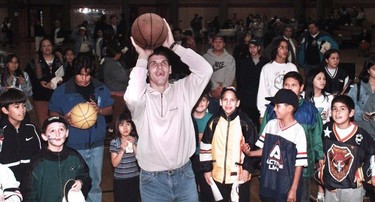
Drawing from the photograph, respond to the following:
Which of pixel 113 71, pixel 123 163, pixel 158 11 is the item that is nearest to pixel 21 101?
pixel 123 163

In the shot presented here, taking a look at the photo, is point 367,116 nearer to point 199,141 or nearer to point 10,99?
point 199,141

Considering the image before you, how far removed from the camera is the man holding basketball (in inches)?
144

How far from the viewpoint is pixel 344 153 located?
473 centimetres

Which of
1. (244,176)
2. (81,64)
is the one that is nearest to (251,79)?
(244,176)

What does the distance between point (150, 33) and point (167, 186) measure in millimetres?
1299

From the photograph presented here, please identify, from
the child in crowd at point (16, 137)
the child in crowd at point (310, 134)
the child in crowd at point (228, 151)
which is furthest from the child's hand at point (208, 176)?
the child in crowd at point (16, 137)

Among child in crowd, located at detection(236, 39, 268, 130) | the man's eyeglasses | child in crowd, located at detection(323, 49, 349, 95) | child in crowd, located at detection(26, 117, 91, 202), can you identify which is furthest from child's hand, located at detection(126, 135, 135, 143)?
child in crowd, located at detection(236, 39, 268, 130)

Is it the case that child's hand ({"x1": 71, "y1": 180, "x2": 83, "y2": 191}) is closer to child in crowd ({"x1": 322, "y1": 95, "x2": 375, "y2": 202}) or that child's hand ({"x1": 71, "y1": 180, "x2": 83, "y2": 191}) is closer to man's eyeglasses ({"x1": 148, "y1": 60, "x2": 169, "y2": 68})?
man's eyeglasses ({"x1": 148, "y1": 60, "x2": 169, "y2": 68})

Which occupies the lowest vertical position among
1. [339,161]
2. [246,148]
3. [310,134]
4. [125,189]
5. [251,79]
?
[125,189]

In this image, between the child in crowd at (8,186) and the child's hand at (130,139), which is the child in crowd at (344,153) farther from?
the child in crowd at (8,186)

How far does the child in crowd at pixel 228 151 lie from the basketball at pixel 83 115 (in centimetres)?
115

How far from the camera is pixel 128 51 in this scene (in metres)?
9.57

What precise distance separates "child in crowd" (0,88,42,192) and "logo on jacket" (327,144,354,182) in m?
2.69

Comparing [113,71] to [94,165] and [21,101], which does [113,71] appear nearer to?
[94,165]
